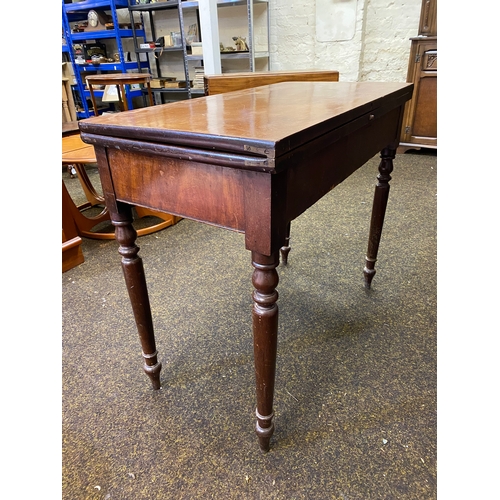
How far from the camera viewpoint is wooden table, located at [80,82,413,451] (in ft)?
2.00

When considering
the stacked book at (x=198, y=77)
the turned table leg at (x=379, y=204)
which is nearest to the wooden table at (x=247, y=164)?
the turned table leg at (x=379, y=204)

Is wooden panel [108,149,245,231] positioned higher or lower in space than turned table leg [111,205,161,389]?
higher

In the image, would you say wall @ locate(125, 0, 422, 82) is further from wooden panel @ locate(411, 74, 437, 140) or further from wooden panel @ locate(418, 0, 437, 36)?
wooden panel @ locate(411, 74, 437, 140)

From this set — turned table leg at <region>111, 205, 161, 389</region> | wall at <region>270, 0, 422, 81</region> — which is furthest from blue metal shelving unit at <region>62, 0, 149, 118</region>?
turned table leg at <region>111, 205, 161, 389</region>

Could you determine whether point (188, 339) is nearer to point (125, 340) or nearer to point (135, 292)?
point (125, 340)

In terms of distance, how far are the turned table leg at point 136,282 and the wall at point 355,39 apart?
134 inches

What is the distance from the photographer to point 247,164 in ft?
1.91

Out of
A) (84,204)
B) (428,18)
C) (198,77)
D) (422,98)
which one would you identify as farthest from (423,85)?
(84,204)

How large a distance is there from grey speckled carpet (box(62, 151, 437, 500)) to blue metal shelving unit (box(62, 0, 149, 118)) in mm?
3118

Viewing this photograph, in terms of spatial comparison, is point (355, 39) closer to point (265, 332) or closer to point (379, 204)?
point (379, 204)

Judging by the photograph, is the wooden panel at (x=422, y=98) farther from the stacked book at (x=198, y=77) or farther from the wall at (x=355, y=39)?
the stacked book at (x=198, y=77)

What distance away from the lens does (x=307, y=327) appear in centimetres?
137

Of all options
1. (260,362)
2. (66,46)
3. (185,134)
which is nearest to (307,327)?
(260,362)

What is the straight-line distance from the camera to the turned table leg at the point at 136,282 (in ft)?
2.93
